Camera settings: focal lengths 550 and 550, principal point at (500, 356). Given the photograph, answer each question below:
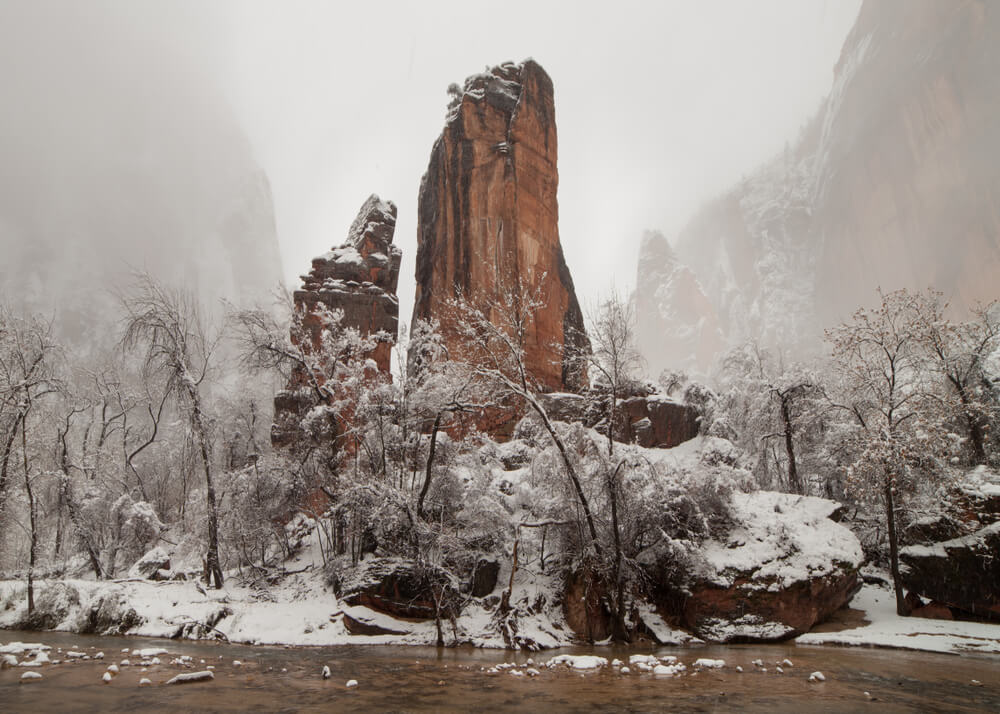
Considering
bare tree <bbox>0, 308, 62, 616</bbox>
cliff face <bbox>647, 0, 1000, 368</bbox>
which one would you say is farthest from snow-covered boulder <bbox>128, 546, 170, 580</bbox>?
cliff face <bbox>647, 0, 1000, 368</bbox>

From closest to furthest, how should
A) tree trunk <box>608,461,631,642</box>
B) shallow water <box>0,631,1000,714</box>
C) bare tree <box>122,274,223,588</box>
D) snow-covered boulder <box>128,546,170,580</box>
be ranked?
shallow water <box>0,631,1000,714</box> → tree trunk <box>608,461,631,642</box> → bare tree <box>122,274,223,588</box> → snow-covered boulder <box>128,546,170,580</box>

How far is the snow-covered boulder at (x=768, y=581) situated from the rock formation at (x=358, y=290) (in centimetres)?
1568

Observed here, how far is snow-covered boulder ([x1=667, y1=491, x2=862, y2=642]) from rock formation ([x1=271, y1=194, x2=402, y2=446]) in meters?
15.7

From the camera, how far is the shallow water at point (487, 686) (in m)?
7.79

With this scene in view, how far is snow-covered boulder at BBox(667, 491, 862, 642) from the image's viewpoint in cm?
1562

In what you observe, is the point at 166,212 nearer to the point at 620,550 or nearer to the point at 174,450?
the point at 174,450

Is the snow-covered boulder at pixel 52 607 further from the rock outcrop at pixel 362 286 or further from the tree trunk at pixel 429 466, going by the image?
the rock outcrop at pixel 362 286

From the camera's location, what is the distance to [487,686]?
966cm

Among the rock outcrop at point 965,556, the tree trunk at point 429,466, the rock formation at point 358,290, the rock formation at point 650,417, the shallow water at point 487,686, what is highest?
the rock formation at point 358,290

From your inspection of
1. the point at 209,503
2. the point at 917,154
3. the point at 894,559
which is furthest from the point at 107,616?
the point at 917,154

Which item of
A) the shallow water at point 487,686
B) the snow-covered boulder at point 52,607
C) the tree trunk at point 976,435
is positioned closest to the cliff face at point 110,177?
the snow-covered boulder at point 52,607

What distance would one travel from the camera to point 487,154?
36.1 meters

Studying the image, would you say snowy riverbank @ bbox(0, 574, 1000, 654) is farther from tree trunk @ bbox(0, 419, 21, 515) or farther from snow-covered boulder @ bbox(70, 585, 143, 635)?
tree trunk @ bbox(0, 419, 21, 515)

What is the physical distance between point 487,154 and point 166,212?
129 meters
